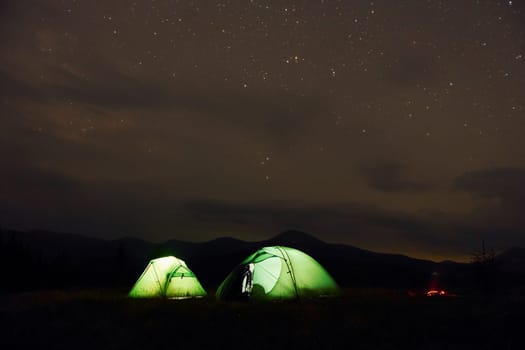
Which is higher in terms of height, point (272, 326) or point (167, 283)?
point (167, 283)

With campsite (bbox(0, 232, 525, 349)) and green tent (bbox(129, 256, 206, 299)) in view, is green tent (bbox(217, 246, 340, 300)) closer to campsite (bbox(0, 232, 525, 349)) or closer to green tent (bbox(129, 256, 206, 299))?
campsite (bbox(0, 232, 525, 349))

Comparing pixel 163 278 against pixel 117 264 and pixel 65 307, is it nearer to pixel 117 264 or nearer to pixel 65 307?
pixel 65 307

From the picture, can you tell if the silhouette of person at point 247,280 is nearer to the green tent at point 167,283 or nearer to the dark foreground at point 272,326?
the dark foreground at point 272,326

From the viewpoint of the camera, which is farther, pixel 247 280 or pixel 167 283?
pixel 167 283

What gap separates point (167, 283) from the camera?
1892 centimetres

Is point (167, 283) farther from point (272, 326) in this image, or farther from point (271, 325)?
point (272, 326)

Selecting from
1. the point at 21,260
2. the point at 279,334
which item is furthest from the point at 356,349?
the point at 21,260

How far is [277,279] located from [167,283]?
501 cm

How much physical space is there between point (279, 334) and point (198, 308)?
5.20 metres

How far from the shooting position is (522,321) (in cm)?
1012

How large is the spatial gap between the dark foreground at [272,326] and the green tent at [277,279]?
1559 millimetres

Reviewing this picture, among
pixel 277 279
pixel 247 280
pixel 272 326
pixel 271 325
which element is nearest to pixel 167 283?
pixel 247 280

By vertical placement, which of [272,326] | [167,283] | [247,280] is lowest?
[272,326]

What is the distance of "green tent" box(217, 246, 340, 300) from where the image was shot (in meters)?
16.1
